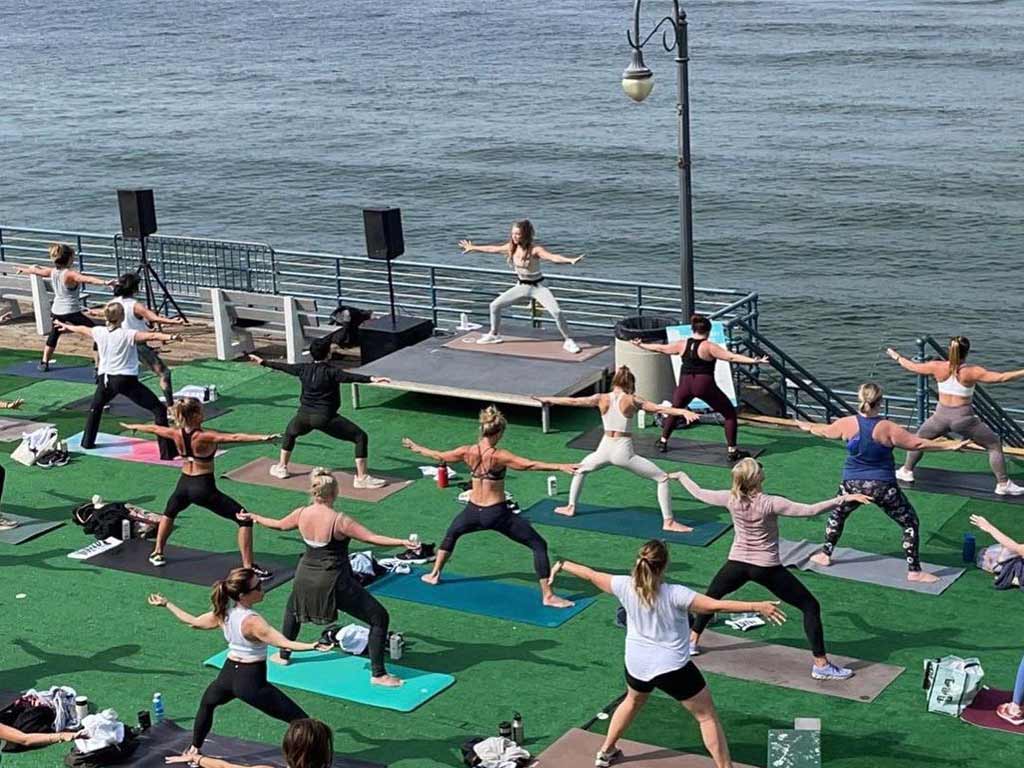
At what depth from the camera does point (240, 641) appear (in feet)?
36.9

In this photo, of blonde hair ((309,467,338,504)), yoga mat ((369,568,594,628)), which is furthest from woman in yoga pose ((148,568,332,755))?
yoga mat ((369,568,594,628))

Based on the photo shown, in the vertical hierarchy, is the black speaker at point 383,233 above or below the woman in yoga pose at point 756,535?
above

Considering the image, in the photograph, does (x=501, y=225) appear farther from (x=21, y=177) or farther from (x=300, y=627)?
(x=300, y=627)

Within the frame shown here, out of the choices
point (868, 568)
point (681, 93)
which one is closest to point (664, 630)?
point (868, 568)

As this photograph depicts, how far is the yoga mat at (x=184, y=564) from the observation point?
1591cm

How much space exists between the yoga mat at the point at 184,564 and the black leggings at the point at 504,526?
2.15 m

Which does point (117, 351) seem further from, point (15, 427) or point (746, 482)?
point (746, 482)

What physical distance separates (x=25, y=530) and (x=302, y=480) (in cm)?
300

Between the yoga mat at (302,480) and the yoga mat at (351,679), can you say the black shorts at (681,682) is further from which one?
the yoga mat at (302,480)

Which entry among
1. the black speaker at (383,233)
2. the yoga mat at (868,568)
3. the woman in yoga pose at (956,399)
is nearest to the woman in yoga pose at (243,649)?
the yoga mat at (868,568)

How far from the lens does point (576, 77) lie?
72688 millimetres

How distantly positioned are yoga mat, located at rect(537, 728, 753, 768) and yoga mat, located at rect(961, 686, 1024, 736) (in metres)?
1.89

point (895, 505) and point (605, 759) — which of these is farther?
point (895, 505)

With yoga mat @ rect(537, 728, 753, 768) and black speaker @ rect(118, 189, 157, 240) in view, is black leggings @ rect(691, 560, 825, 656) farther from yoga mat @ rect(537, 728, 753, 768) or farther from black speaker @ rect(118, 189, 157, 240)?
black speaker @ rect(118, 189, 157, 240)
